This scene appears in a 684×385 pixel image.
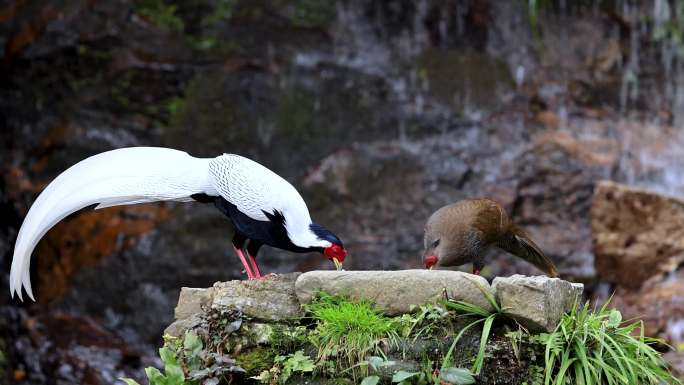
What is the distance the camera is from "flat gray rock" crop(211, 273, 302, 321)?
3.27 meters

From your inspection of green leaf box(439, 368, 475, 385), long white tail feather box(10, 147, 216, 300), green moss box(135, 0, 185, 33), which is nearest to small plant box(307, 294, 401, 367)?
green leaf box(439, 368, 475, 385)

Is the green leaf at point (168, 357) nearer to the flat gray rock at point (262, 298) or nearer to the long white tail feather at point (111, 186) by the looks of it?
the flat gray rock at point (262, 298)

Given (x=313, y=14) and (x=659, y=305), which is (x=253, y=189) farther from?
(x=313, y=14)

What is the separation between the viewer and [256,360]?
3182 mm

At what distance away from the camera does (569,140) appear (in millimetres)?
8250

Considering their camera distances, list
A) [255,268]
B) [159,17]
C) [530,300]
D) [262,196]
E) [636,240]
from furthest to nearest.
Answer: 1. [159,17]
2. [636,240]
3. [255,268]
4. [262,196]
5. [530,300]

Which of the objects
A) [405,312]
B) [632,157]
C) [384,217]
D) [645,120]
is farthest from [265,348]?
[645,120]

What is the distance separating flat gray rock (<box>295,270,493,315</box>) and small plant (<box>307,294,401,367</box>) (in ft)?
0.16

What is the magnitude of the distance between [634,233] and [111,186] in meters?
5.00

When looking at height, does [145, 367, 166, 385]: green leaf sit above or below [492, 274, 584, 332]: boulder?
below

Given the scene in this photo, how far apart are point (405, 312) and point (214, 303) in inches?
29.7

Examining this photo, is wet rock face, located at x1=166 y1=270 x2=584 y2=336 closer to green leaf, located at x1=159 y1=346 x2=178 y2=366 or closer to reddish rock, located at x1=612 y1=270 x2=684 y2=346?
green leaf, located at x1=159 y1=346 x2=178 y2=366

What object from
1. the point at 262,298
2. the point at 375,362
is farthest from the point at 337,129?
the point at 375,362

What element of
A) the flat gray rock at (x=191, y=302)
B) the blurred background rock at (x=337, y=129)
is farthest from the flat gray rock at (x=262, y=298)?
the blurred background rock at (x=337, y=129)
